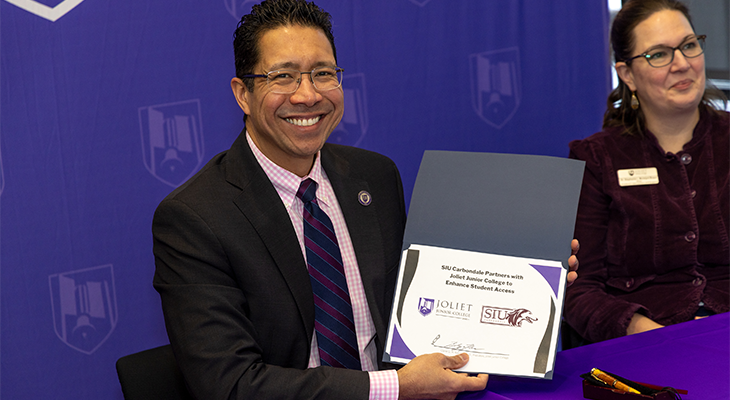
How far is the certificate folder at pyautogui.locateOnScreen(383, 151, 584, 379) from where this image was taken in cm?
136

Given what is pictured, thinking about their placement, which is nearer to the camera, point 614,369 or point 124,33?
point 614,369

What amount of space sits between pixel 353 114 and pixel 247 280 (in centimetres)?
161

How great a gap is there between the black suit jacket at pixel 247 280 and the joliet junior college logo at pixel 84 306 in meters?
0.98

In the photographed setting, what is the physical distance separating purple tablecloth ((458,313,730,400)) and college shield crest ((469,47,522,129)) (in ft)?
6.52

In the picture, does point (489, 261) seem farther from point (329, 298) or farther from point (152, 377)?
point (152, 377)

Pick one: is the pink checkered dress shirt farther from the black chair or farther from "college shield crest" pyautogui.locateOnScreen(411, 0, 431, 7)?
"college shield crest" pyautogui.locateOnScreen(411, 0, 431, 7)

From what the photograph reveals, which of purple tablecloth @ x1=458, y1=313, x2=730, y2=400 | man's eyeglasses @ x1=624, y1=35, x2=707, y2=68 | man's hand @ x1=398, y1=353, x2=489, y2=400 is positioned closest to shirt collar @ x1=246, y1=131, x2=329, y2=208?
man's hand @ x1=398, y1=353, x2=489, y2=400

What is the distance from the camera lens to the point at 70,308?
244 centimetres

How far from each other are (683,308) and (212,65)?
7.15ft

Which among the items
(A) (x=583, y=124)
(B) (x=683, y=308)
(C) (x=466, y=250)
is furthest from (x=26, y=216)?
(A) (x=583, y=124)

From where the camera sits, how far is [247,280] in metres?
1.63

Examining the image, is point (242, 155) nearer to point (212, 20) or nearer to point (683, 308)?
point (212, 20)

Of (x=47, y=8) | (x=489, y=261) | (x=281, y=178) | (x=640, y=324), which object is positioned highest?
(x=47, y=8)

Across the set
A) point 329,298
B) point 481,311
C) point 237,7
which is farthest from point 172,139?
point 481,311
